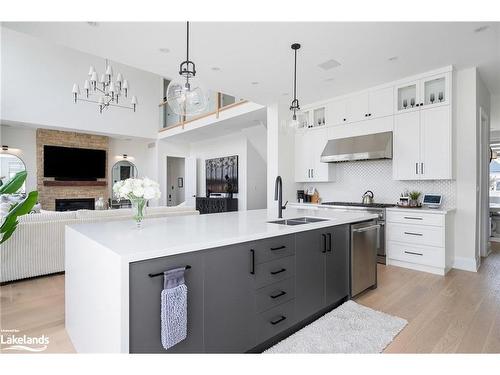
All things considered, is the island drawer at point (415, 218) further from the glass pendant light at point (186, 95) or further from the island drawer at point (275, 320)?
the glass pendant light at point (186, 95)

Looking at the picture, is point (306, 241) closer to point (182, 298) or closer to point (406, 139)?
point (182, 298)

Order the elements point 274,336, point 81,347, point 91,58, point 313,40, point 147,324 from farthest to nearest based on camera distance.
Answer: point 91,58 < point 313,40 < point 274,336 < point 81,347 < point 147,324

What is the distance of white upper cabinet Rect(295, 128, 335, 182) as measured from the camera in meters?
5.29

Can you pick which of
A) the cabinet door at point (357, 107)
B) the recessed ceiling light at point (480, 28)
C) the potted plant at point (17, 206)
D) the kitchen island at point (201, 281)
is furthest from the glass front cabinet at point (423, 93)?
the potted plant at point (17, 206)

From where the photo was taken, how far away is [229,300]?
1681 mm

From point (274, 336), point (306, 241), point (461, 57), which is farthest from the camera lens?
point (461, 57)

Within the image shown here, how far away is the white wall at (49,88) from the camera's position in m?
7.08

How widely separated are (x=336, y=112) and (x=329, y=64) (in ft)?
4.71

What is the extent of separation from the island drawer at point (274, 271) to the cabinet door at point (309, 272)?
0.09 metres

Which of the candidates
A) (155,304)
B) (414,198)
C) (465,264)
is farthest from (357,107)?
(155,304)

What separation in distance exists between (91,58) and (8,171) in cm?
411

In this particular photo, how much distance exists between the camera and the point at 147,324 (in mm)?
1363
